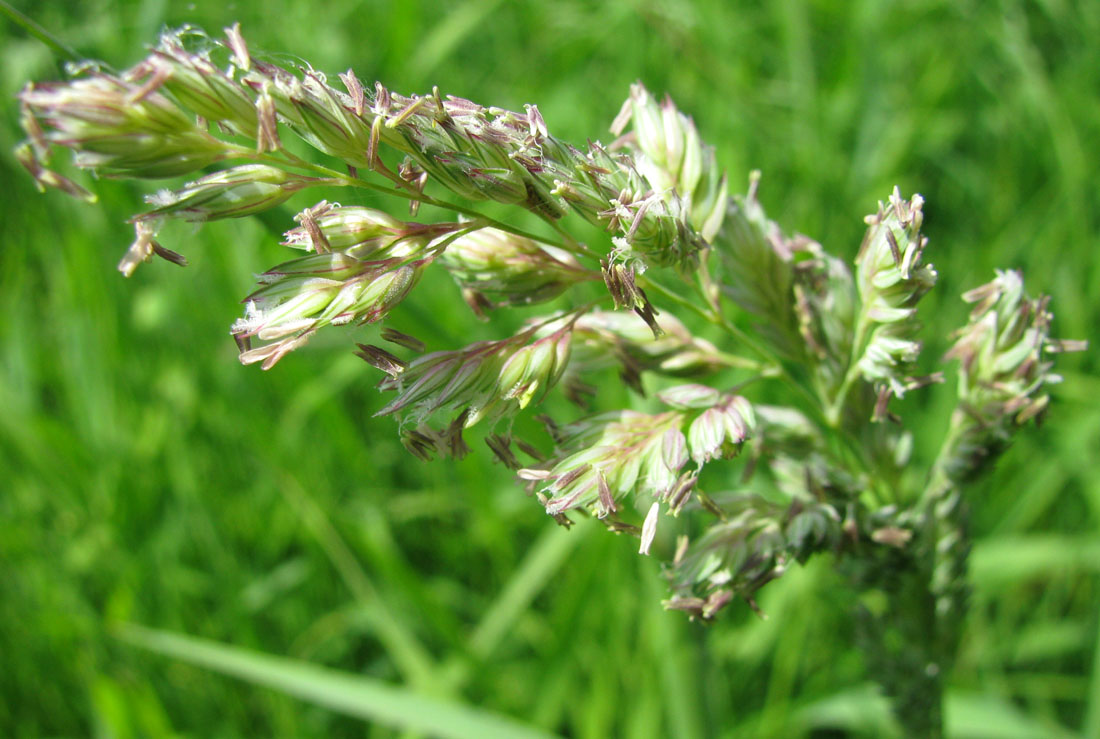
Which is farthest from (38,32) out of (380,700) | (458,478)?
(458,478)

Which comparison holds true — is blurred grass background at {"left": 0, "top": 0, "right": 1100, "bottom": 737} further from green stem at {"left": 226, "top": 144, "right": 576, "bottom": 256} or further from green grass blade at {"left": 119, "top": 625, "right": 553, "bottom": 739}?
green stem at {"left": 226, "top": 144, "right": 576, "bottom": 256}

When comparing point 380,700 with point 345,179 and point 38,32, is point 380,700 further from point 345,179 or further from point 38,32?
point 38,32

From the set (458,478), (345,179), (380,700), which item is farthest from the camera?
(458,478)

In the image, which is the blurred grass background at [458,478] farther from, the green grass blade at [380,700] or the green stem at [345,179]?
the green stem at [345,179]

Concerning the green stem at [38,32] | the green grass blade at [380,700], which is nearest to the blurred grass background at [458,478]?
the green grass blade at [380,700]

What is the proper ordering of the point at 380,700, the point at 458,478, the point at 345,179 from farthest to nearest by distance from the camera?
the point at 458,478, the point at 380,700, the point at 345,179

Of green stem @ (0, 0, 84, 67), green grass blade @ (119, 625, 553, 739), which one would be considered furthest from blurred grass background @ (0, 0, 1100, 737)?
green stem @ (0, 0, 84, 67)

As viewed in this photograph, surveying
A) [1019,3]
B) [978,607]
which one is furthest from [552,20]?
[978,607]

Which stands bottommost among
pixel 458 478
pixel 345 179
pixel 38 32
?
pixel 458 478

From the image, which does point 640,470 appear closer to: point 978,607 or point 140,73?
point 140,73
